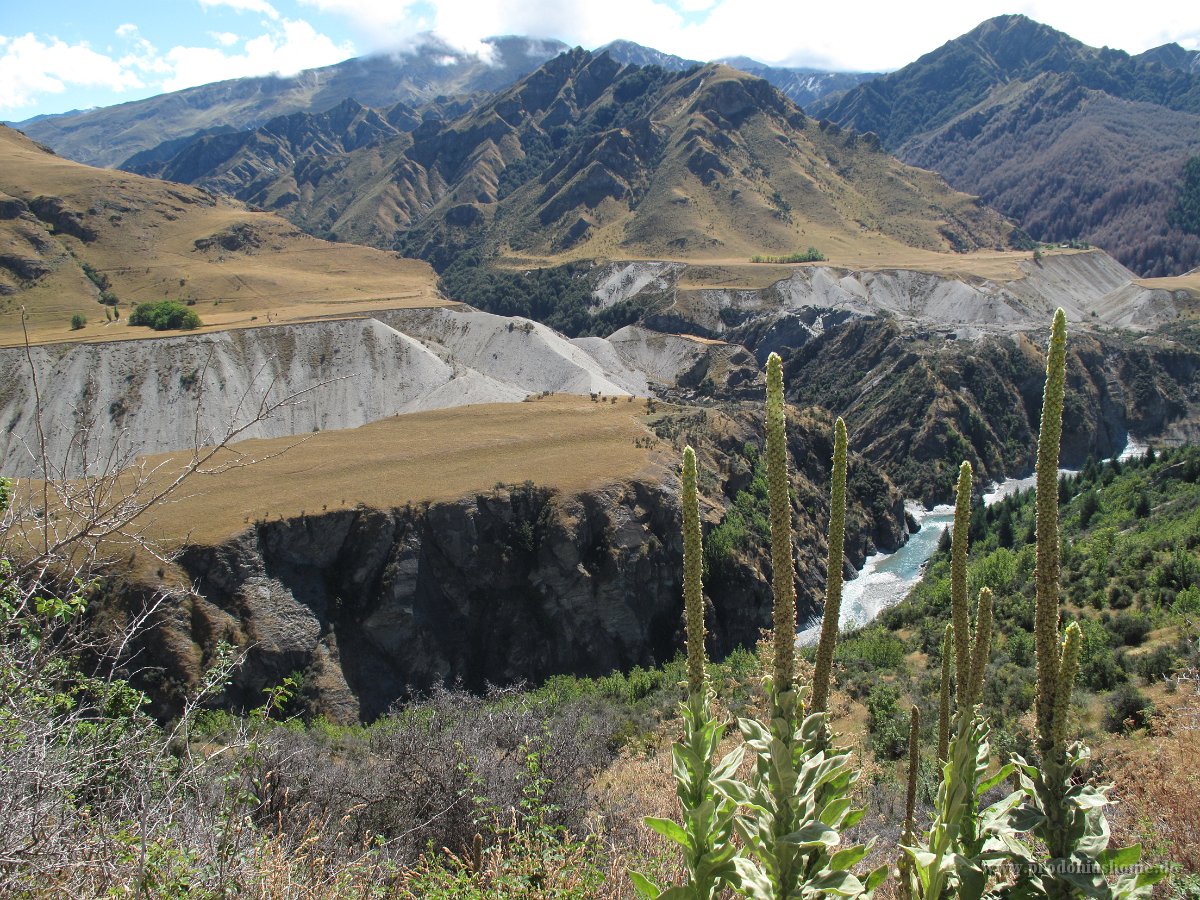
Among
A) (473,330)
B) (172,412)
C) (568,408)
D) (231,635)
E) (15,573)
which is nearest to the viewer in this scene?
(15,573)

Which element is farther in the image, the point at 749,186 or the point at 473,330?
the point at 749,186


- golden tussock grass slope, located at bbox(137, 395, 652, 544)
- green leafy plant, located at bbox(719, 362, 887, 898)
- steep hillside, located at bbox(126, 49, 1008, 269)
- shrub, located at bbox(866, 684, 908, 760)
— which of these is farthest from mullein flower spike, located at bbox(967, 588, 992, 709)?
steep hillside, located at bbox(126, 49, 1008, 269)

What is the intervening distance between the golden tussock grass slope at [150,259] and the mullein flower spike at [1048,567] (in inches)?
3505

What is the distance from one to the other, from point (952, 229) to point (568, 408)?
412 ft

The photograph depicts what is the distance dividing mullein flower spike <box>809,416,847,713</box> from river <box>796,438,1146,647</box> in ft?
121

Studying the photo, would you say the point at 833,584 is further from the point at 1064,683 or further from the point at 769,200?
the point at 769,200

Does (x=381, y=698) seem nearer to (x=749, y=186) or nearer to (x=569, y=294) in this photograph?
(x=569, y=294)

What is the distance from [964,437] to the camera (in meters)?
74.6

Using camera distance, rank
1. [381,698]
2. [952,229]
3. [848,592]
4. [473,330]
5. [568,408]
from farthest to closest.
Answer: [952,229] → [473,330] → [568,408] → [848,592] → [381,698]

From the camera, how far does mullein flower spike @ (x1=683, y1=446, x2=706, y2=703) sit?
427 centimetres

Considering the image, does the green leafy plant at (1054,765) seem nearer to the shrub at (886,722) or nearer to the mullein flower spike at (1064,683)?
the mullein flower spike at (1064,683)

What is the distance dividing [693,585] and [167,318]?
9510cm

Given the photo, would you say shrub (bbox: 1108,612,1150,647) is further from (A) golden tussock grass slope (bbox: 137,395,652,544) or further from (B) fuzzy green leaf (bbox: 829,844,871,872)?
(B) fuzzy green leaf (bbox: 829,844,871,872)

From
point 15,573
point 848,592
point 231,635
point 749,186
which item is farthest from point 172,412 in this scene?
point 749,186
